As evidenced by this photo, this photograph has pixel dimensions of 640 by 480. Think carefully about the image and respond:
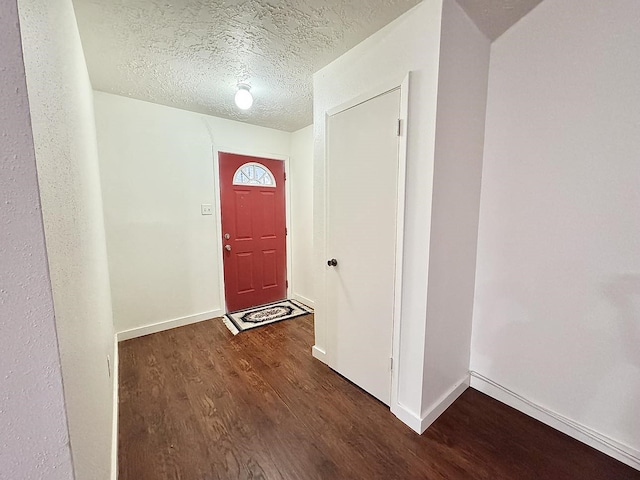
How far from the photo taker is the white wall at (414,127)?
4.57 ft

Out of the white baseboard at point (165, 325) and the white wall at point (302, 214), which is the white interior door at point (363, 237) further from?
the white baseboard at point (165, 325)

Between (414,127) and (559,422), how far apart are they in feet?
6.23

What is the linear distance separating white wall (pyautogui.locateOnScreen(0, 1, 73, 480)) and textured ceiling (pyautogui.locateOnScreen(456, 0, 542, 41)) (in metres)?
1.83

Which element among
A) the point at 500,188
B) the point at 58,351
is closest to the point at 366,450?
the point at 58,351

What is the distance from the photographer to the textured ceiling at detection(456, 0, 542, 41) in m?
1.42

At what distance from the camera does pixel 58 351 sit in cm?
56

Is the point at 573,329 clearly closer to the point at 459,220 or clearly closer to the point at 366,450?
the point at 459,220

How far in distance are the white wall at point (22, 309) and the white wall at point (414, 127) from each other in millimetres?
1466

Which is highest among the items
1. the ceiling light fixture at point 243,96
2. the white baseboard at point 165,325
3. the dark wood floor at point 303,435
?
the ceiling light fixture at point 243,96

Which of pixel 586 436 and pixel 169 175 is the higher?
pixel 169 175

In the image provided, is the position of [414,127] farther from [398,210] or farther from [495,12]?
[495,12]

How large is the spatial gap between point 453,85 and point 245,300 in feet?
9.99

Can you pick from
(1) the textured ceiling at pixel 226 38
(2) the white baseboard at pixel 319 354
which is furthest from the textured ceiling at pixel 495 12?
(2) the white baseboard at pixel 319 354

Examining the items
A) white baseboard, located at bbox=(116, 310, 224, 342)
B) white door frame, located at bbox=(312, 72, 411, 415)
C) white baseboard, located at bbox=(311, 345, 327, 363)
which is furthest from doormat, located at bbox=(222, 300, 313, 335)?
white door frame, located at bbox=(312, 72, 411, 415)
